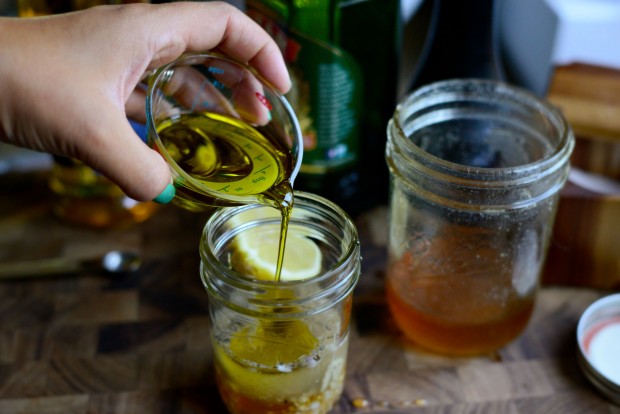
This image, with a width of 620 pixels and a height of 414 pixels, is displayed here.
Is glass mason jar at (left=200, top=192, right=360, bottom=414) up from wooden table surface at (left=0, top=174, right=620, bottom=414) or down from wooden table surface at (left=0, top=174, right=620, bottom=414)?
up

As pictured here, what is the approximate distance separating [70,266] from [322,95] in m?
0.40

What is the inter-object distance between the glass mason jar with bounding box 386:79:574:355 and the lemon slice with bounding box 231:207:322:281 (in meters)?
0.11

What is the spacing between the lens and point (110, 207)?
1.11 metres

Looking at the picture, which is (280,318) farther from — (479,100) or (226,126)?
(479,100)

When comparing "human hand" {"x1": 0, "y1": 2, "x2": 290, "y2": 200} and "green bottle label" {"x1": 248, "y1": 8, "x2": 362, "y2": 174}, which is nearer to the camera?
"human hand" {"x1": 0, "y1": 2, "x2": 290, "y2": 200}

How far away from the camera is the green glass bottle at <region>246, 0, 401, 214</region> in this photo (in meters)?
0.94

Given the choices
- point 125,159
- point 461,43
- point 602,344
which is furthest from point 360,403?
point 461,43

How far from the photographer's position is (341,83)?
984 millimetres

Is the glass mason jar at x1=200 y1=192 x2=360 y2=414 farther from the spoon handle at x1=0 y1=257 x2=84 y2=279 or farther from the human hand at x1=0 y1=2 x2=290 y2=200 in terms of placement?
the spoon handle at x1=0 y1=257 x2=84 y2=279

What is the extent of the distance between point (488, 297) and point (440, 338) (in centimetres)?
8

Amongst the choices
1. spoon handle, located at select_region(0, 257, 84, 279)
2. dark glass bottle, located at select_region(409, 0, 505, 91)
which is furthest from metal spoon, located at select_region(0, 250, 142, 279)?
dark glass bottle, located at select_region(409, 0, 505, 91)

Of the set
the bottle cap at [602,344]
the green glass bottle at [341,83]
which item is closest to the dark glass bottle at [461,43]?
the green glass bottle at [341,83]

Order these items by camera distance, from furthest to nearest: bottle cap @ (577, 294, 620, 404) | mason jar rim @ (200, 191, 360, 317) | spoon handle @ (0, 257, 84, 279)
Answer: spoon handle @ (0, 257, 84, 279) < bottle cap @ (577, 294, 620, 404) < mason jar rim @ (200, 191, 360, 317)

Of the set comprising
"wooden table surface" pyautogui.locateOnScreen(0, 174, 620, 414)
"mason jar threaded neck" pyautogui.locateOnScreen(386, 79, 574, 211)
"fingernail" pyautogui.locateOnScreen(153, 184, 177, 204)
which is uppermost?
"fingernail" pyautogui.locateOnScreen(153, 184, 177, 204)
